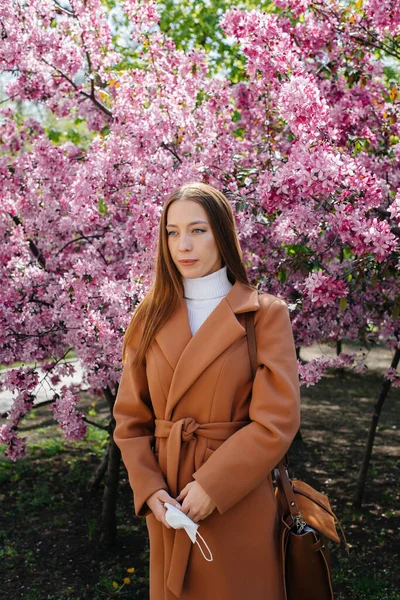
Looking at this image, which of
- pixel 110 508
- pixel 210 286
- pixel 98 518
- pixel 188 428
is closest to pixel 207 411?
pixel 188 428

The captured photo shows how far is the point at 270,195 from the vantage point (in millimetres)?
3281

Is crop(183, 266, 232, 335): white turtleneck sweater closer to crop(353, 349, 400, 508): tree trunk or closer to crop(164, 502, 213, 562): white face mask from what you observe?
crop(164, 502, 213, 562): white face mask

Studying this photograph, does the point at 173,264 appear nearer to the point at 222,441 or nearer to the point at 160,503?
the point at 222,441

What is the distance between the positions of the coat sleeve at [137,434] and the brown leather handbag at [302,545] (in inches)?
16.7

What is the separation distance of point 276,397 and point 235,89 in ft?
12.8

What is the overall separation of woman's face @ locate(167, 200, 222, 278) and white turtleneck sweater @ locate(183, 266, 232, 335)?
1.7 inches

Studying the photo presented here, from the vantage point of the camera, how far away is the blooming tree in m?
3.42

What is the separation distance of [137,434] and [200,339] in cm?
43

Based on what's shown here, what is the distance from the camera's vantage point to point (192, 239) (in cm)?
225

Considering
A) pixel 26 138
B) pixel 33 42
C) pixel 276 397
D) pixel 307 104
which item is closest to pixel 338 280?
pixel 307 104

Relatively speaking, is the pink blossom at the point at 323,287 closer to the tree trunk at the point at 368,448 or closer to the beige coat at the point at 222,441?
the beige coat at the point at 222,441

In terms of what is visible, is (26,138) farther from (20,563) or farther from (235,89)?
(20,563)

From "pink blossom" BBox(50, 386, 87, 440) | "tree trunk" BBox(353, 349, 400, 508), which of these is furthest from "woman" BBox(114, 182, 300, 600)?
"tree trunk" BBox(353, 349, 400, 508)

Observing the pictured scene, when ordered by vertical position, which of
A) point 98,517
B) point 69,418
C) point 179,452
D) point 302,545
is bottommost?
point 98,517
